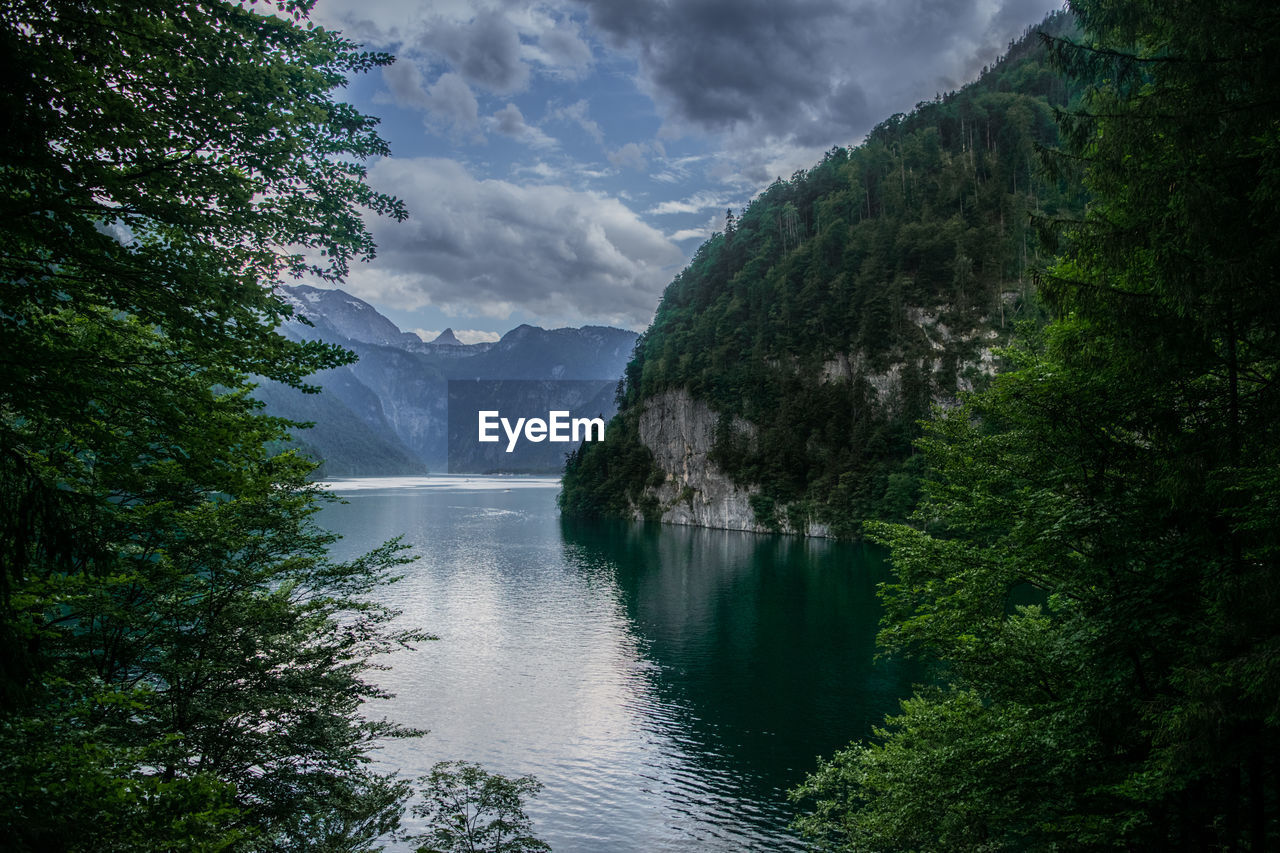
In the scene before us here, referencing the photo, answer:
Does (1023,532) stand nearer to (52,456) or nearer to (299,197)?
(299,197)

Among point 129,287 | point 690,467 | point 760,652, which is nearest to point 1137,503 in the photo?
point 129,287

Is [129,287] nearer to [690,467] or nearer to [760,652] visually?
[760,652]

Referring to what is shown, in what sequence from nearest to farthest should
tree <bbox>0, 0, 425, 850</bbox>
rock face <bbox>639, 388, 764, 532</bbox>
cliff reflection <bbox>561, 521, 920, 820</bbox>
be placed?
1. tree <bbox>0, 0, 425, 850</bbox>
2. cliff reflection <bbox>561, 521, 920, 820</bbox>
3. rock face <bbox>639, 388, 764, 532</bbox>

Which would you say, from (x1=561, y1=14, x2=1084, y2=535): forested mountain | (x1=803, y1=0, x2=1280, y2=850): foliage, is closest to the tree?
(x1=803, y1=0, x2=1280, y2=850): foliage

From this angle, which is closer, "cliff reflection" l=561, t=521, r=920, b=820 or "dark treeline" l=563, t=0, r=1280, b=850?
"dark treeline" l=563, t=0, r=1280, b=850

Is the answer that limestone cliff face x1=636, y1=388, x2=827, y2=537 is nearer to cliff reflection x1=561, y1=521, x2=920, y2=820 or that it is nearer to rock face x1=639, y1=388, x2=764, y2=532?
rock face x1=639, y1=388, x2=764, y2=532

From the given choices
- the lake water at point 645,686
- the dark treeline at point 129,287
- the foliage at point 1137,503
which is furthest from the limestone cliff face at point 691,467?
the dark treeline at point 129,287
